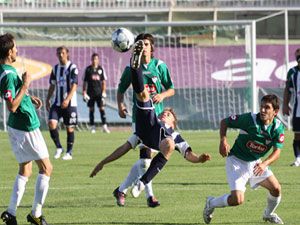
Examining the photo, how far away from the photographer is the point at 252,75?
2544 cm

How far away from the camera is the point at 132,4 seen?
3500 centimetres

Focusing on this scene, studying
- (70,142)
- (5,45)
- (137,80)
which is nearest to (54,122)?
(70,142)

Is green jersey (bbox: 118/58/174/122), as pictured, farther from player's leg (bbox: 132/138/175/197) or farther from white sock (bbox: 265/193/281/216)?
white sock (bbox: 265/193/281/216)

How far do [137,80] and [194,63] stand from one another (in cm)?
A: 1756

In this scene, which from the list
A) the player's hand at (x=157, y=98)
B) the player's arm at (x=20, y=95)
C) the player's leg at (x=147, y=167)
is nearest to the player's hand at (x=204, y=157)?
the player's leg at (x=147, y=167)

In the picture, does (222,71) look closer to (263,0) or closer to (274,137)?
(263,0)

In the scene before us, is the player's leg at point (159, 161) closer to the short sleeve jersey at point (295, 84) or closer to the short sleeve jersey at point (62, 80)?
the short sleeve jersey at point (295, 84)

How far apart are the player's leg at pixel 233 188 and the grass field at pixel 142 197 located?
275 mm

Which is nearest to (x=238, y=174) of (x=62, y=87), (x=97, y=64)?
(x=62, y=87)

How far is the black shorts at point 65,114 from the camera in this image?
1998 centimetres

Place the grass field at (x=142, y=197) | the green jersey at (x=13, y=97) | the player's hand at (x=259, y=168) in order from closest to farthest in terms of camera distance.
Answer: the green jersey at (x=13, y=97), the player's hand at (x=259, y=168), the grass field at (x=142, y=197)

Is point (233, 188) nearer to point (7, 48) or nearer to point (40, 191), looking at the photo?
point (40, 191)

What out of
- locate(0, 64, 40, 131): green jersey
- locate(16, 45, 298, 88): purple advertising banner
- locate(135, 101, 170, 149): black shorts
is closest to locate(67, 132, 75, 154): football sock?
locate(135, 101, 170, 149): black shorts

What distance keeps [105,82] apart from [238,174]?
1751 centimetres
